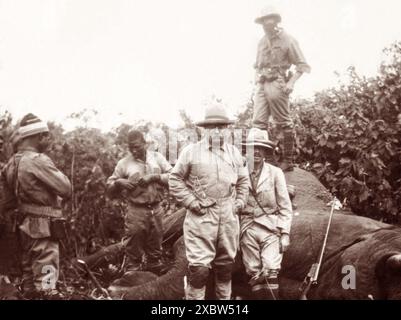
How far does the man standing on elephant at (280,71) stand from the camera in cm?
818

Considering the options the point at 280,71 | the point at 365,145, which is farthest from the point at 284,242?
the point at 365,145

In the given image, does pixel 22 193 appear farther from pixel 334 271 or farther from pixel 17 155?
pixel 334 271

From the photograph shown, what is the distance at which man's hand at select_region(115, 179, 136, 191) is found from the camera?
23.6ft

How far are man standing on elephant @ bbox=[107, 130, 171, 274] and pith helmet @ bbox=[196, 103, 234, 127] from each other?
1.35m

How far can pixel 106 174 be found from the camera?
10258mm

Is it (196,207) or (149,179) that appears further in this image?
(149,179)

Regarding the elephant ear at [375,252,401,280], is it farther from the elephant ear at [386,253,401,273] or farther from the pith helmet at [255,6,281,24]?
the pith helmet at [255,6,281,24]

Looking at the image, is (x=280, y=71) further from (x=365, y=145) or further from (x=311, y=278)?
(x=311, y=278)

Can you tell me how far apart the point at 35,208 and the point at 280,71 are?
377cm

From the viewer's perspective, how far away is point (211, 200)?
5.84 m

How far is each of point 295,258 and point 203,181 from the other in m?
1.42
